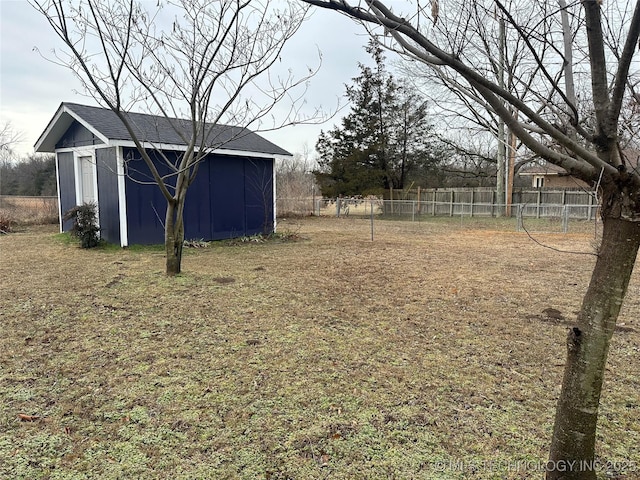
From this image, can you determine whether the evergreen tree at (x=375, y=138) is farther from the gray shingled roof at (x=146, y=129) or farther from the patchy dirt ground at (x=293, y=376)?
the patchy dirt ground at (x=293, y=376)

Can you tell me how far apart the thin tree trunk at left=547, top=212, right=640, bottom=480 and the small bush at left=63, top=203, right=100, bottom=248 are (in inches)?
339

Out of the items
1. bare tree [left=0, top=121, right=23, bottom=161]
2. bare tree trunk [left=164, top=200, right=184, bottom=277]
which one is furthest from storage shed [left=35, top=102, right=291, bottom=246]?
bare tree [left=0, top=121, right=23, bottom=161]

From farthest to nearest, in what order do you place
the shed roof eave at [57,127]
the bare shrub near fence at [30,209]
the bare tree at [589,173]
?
1. the bare shrub near fence at [30,209]
2. the shed roof eave at [57,127]
3. the bare tree at [589,173]

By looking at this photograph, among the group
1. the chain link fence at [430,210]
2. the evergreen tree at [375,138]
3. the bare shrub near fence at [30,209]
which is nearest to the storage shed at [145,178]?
the bare shrub near fence at [30,209]

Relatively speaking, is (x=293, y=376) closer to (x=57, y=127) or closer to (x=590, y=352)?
(x=590, y=352)

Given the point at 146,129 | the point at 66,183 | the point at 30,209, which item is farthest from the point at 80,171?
the point at 30,209

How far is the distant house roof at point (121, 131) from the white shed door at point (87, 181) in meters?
0.98

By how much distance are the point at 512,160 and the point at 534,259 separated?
38.2ft

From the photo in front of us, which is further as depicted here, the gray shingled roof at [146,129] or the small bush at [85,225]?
the small bush at [85,225]

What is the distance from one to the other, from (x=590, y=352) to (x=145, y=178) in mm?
8379

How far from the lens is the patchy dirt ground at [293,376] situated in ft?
6.26

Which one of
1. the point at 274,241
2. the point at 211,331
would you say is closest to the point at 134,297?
the point at 211,331

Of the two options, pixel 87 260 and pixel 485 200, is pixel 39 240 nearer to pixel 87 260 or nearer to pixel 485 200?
pixel 87 260

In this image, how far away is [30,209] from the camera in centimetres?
1298
